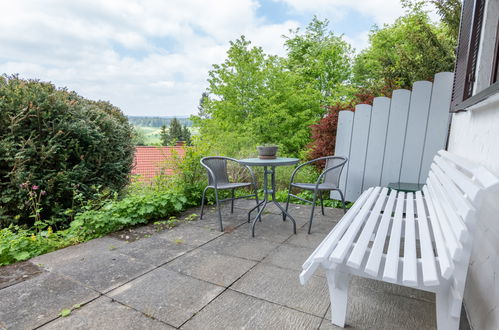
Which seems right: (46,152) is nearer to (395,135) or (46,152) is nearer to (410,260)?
(410,260)

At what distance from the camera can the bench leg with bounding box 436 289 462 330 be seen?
3.58 ft

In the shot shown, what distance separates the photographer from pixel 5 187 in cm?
306

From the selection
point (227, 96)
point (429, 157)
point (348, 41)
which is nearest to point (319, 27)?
point (348, 41)

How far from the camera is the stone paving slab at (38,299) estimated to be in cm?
145

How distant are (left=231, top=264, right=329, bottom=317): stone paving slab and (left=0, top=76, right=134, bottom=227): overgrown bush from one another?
2313 millimetres

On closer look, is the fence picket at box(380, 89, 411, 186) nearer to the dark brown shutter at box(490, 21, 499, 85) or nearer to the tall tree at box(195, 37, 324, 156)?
the dark brown shutter at box(490, 21, 499, 85)

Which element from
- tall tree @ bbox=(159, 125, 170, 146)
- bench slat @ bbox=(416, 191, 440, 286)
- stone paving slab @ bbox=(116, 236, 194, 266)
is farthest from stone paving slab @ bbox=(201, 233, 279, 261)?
tall tree @ bbox=(159, 125, 170, 146)

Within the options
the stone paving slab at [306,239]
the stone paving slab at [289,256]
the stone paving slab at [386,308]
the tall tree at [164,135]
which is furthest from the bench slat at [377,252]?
Result: the tall tree at [164,135]

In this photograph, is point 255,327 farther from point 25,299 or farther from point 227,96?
point 227,96

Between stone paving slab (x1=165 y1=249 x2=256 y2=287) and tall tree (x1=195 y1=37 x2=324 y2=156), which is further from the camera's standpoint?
tall tree (x1=195 y1=37 x2=324 y2=156)

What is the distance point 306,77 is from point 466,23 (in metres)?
13.4

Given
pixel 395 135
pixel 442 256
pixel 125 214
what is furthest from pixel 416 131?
pixel 125 214

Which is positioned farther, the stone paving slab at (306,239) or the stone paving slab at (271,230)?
the stone paving slab at (271,230)

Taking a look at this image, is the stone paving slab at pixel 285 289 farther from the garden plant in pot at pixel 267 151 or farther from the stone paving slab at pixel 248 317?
the garden plant in pot at pixel 267 151
